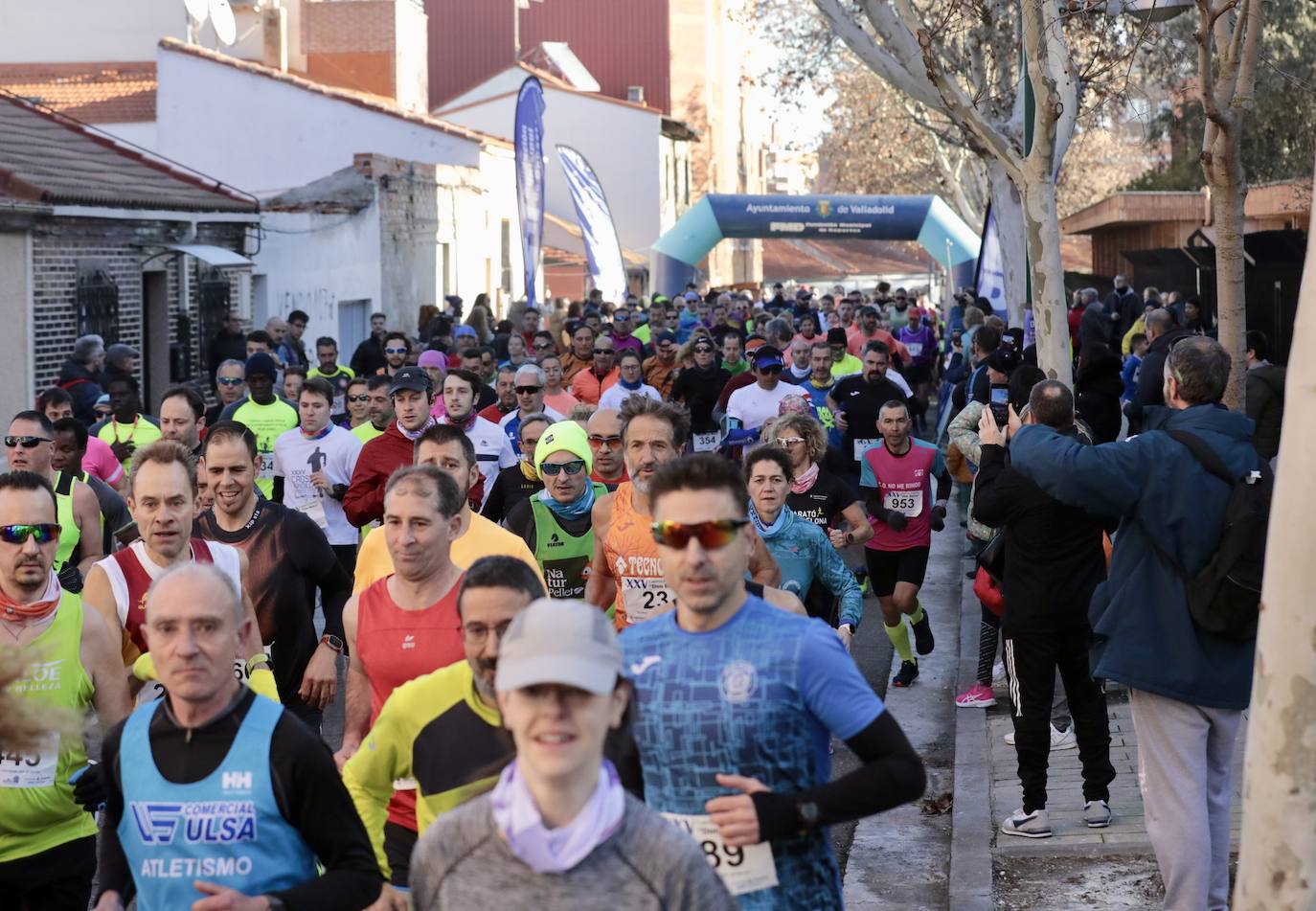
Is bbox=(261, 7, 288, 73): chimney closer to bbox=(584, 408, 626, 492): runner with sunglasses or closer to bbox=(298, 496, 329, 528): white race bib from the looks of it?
bbox=(298, 496, 329, 528): white race bib

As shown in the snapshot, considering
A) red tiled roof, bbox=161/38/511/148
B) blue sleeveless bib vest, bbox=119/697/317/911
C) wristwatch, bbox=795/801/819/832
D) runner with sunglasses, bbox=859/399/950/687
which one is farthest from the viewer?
red tiled roof, bbox=161/38/511/148

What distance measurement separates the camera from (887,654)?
12.4m

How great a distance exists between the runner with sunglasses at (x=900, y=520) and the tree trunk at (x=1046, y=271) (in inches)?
45.9

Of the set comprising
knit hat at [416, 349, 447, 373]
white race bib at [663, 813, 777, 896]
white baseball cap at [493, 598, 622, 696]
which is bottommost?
white race bib at [663, 813, 777, 896]

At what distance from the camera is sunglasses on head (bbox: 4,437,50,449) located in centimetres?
871

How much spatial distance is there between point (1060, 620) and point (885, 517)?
10.9 ft

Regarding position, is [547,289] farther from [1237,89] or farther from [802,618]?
[802,618]

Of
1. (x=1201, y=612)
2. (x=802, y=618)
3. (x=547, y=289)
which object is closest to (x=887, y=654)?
(x=1201, y=612)

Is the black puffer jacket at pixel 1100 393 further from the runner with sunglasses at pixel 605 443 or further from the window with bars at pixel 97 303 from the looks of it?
the window with bars at pixel 97 303

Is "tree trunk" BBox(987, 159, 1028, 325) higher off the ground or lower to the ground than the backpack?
higher

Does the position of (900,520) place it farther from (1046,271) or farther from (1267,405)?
(1267,405)

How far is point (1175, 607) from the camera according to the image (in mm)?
6156

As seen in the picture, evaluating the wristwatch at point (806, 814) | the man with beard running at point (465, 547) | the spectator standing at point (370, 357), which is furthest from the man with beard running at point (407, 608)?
the spectator standing at point (370, 357)

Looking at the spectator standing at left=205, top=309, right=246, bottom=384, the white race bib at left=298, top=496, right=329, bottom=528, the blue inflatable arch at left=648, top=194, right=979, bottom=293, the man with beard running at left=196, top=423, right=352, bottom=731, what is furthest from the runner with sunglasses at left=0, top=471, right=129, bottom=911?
the blue inflatable arch at left=648, top=194, right=979, bottom=293
